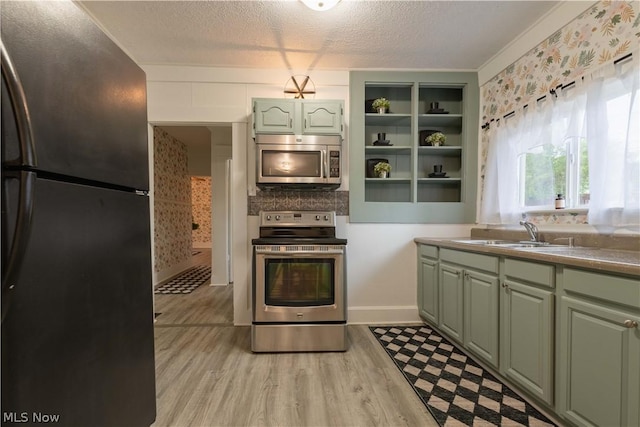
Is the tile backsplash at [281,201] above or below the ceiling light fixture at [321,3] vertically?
below

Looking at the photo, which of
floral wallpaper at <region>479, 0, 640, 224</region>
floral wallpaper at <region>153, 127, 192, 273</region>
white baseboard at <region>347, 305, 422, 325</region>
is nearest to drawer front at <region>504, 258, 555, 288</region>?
floral wallpaper at <region>479, 0, 640, 224</region>

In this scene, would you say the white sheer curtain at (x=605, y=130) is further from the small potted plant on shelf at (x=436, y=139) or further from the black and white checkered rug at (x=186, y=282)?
the black and white checkered rug at (x=186, y=282)

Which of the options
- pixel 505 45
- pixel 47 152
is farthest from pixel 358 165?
pixel 47 152

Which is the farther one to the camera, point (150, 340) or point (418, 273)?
point (418, 273)

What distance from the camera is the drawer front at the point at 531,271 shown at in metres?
1.35

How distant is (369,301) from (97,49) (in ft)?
8.86

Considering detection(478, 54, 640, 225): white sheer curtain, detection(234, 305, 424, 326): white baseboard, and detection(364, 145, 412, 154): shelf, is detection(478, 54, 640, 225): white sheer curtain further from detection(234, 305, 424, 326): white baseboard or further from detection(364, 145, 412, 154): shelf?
detection(234, 305, 424, 326): white baseboard

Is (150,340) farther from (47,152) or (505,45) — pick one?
(505,45)

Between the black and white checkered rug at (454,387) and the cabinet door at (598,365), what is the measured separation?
0.27 metres

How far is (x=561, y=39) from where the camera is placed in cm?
194

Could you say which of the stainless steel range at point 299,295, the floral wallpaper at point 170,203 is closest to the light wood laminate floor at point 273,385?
the stainless steel range at point 299,295

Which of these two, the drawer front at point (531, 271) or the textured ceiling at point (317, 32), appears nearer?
the drawer front at point (531, 271)

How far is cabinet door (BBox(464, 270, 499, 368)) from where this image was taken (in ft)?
5.62

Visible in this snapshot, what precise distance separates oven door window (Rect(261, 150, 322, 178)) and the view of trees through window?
1.73 metres
